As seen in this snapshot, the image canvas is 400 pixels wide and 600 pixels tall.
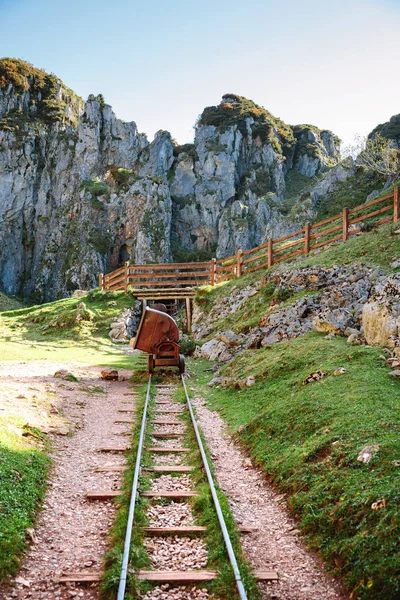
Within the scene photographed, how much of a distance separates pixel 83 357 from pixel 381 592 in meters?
16.5

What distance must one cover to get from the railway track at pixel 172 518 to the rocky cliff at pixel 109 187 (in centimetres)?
6365

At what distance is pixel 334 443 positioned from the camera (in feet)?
20.4

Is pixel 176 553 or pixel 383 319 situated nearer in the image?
pixel 176 553

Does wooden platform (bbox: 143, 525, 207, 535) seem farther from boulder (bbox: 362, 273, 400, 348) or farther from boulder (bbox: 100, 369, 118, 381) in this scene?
boulder (bbox: 100, 369, 118, 381)

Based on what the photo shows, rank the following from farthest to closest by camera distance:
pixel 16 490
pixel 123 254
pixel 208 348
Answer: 1. pixel 123 254
2. pixel 208 348
3. pixel 16 490

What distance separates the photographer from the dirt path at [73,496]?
3984 millimetres

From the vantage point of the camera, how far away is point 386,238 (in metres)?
16.9

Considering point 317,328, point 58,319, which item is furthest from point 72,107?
point 317,328

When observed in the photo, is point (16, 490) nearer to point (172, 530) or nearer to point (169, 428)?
point (172, 530)

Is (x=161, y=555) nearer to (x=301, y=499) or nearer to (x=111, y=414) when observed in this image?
(x=301, y=499)

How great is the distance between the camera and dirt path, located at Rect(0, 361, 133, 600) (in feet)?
13.1

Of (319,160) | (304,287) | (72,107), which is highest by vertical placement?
(72,107)

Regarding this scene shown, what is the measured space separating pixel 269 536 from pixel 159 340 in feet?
33.3

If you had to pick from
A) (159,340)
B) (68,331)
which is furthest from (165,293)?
(159,340)
